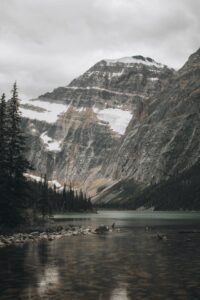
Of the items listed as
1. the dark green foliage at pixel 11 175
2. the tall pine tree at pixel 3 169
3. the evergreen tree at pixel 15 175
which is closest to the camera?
the tall pine tree at pixel 3 169

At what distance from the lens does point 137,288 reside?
30.2 metres

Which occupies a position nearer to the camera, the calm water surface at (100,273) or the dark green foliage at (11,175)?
the calm water surface at (100,273)

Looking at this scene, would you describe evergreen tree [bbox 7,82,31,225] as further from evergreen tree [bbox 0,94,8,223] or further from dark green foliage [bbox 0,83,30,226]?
evergreen tree [bbox 0,94,8,223]

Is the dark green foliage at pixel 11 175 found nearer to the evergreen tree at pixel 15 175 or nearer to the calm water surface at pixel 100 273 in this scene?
the evergreen tree at pixel 15 175

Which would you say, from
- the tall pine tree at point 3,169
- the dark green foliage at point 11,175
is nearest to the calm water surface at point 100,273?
the tall pine tree at point 3,169

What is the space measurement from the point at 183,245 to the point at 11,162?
31.3 metres

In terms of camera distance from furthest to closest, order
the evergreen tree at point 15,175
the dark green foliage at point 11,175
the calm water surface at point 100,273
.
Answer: the evergreen tree at point 15,175, the dark green foliage at point 11,175, the calm water surface at point 100,273

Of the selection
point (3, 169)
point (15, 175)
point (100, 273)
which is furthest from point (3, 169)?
point (100, 273)

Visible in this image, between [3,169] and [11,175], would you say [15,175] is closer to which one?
[11,175]

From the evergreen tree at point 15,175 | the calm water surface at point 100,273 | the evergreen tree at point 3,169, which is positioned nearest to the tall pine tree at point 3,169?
the evergreen tree at point 3,169

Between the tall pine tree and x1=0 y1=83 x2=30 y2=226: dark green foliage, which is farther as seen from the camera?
x1=0 y1=83 x2=30 y2=226: dark green foliage

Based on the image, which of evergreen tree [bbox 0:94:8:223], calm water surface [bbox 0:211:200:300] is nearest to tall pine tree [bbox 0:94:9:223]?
evergreen tree [bbox 0:94:8:223]

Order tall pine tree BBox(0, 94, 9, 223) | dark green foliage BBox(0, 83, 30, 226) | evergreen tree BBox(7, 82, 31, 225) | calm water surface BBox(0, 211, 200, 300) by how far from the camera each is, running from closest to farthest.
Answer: calm water surface BBox(0, 211, 200, 300), tall pine tree BBox(0, 94, 9, 223), dark green foliage BBox(0, 83, 30, 226), evergreen tree BBox(7, 82, 31, 225)

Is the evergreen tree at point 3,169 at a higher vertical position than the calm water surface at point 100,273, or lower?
higher
